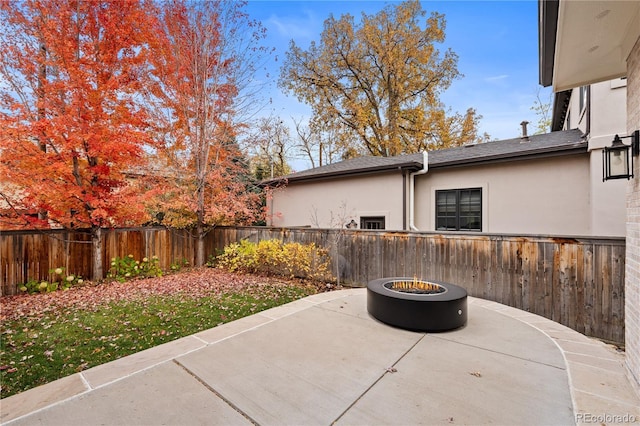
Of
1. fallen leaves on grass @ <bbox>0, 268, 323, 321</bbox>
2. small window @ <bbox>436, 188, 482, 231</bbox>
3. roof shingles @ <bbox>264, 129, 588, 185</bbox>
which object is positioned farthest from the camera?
small window @ <bbox>436, 188, 482, 231</bbox>

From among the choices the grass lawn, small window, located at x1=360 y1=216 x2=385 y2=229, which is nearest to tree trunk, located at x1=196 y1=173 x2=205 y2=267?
the grass lawn

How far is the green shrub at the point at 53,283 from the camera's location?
6365 millimetres

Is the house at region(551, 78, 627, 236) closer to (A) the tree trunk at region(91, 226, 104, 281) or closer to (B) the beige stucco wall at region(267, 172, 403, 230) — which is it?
(B) the beige stucco wall at region(267, 172, 403, 230)

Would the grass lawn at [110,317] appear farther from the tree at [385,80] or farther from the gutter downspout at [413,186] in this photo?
the tree at [385,80]

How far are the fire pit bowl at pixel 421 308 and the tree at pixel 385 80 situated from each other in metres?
15.5

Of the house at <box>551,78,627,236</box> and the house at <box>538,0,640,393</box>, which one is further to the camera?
the house at <box>551,78,627,236</box>

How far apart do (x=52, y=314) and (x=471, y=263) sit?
7.43m

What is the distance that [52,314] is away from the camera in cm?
479

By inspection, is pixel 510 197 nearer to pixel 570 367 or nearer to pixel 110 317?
pixel 570 367

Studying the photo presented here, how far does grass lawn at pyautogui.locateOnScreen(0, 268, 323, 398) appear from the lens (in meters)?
3.21

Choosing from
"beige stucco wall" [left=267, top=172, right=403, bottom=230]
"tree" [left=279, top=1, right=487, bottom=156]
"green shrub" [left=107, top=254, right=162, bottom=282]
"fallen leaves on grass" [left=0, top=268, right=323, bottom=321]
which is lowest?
"fallen leaves on grass" [left=0, top=268, right=323, bottom=321]

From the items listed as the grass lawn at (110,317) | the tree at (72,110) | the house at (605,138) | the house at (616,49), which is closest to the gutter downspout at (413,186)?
the house at (605,138)

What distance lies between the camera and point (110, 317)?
15.1 feet

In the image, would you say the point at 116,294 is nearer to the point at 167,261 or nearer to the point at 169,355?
the point at 167,261
